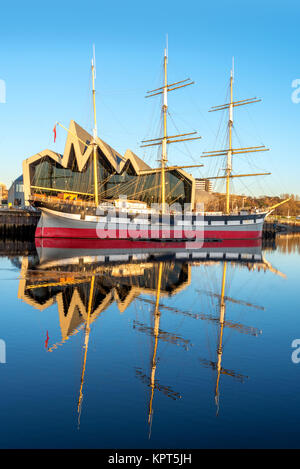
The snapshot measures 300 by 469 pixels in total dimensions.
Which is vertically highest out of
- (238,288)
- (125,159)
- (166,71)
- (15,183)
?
(166,71)

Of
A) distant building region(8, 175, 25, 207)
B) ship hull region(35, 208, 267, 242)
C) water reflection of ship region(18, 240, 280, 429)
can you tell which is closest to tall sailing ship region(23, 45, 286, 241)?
ship hull region(35, 208, 267, 242)

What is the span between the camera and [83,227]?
48000 mm

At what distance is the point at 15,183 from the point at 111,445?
8344cm

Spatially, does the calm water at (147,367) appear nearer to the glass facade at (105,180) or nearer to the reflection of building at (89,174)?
the reflection of building at (89,174)

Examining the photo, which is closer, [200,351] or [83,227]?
[200,351]

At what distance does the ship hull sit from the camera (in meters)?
47.3

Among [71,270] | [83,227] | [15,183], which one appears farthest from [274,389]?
[15,183]

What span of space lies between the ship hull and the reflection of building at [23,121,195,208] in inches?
689

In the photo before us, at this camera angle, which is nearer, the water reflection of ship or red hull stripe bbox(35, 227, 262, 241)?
the water reflection of ship

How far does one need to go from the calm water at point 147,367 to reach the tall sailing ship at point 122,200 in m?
29.3

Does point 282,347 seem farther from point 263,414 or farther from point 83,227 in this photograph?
point 83,227

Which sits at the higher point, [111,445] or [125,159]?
[125,159]

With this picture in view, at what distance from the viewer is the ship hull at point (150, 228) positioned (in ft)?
155

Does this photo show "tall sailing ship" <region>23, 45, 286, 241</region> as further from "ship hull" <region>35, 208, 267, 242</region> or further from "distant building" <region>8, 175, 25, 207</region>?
"distant building" <region>8, 175, 25, 207</region>
